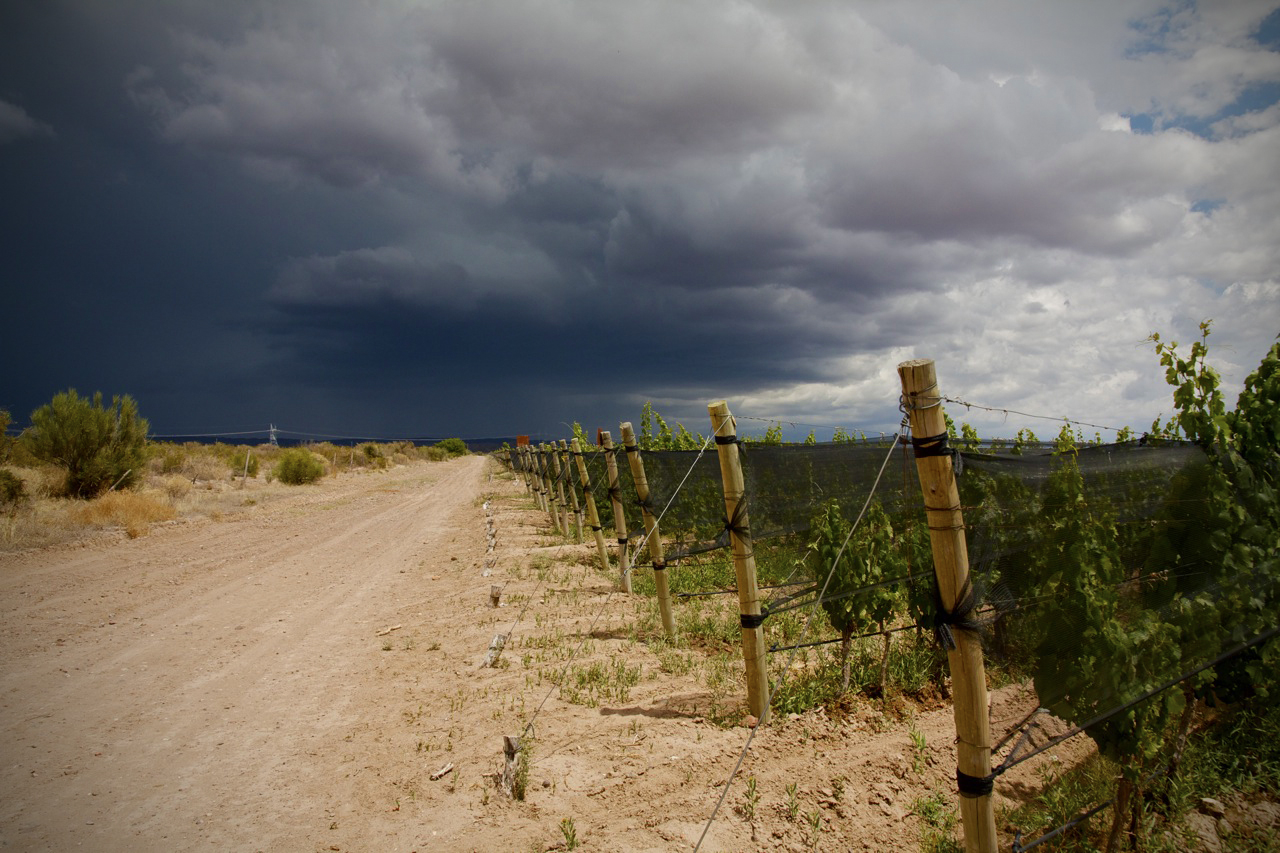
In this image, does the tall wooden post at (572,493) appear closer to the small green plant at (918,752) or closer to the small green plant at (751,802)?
the small green plant at (918,752)

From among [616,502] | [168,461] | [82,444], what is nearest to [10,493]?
[82,444]

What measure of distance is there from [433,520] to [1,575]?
8.92 meters

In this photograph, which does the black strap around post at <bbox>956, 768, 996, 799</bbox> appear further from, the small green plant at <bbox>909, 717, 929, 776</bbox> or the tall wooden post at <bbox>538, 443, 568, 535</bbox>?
the tall wooden post at <bbox>538, 443, 568, 535</bbox>

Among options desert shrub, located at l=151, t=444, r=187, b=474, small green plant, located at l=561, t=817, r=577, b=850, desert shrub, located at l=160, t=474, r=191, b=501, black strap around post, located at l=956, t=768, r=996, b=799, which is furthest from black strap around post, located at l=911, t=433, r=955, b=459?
desert shrub, located at l=151, t=444, r=187, b=474

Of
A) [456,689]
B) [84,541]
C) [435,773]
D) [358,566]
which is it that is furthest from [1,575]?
[435,773]

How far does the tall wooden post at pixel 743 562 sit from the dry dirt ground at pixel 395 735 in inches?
11.3

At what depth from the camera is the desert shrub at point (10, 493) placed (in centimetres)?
1548

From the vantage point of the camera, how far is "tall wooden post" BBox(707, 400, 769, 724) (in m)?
4.91

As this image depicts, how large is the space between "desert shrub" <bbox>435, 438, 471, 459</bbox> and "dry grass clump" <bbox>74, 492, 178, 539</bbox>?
66541 mm

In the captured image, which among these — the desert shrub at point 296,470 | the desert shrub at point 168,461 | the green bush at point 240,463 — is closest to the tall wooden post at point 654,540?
the desert shrub at point 168,461

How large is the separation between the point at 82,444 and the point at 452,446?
68904 mm

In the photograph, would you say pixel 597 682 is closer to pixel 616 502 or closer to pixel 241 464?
pixel 616 502

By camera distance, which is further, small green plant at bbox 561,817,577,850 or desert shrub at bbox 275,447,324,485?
desert shrub at bbox 275,447,324,485

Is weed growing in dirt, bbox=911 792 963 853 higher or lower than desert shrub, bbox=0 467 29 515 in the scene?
lower
